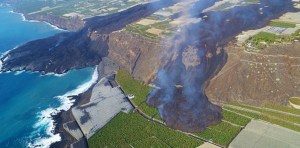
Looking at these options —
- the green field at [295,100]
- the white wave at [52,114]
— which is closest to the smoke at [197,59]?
the green field at [295,100]

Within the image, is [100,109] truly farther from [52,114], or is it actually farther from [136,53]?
[136,53]

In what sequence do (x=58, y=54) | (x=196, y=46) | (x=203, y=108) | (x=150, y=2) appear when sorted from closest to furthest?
(x=203, y=108)
(x=196, y=46)
(x=58, y=54)
(x=150, y=2)

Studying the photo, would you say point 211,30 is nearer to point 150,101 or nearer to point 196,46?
point 196,46

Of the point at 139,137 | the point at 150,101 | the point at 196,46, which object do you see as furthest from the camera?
the point at 196,46

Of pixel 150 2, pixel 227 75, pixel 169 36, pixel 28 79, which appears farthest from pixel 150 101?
pixel 150 2

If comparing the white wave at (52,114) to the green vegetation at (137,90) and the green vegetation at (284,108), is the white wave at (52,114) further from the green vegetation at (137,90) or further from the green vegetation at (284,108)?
the green vegetation at (284,108)

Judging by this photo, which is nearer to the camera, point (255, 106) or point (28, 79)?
point (255, 106)

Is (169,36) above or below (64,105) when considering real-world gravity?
above
